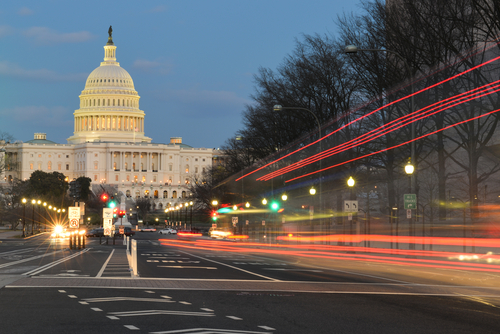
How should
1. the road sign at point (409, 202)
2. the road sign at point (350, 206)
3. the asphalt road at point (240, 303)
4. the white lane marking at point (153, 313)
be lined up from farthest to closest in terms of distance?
1. the road sign at point (350, 206)
2. the road sign at point (409, 202)
3. the white lane marking at point (153, 313)
4. the asphalt road at point (240, 303)

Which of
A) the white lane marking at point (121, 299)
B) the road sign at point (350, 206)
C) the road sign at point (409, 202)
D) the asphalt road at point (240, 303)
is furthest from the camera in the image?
the road sign at point (350, 206)

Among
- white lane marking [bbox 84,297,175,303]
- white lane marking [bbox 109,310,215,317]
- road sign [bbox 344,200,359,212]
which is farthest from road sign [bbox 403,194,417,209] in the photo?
white lane marking [bbox 109,310,215,317]

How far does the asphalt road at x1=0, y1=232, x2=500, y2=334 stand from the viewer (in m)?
11.9

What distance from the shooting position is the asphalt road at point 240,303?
467 inches

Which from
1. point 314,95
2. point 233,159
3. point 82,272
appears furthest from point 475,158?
point 233,159

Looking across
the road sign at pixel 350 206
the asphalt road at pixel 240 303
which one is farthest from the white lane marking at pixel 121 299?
the road sign at pixel 350 206

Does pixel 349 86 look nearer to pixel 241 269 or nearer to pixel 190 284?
pixel 241 269

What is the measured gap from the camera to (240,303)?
1496 cm

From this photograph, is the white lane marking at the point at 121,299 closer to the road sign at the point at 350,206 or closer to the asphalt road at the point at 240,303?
the asphalt road at the point at 240,303

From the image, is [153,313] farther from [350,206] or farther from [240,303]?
[350,206]

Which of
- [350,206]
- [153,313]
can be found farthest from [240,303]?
[350,206]

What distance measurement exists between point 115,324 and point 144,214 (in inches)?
6235

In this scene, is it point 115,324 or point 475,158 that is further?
point 475,158

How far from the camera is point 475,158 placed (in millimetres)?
39031
